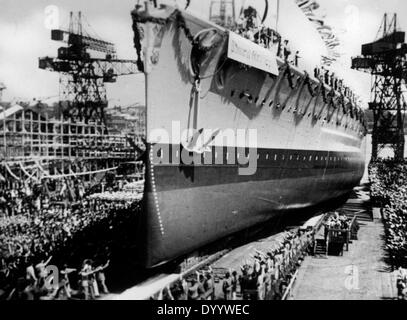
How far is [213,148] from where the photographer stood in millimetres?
10148

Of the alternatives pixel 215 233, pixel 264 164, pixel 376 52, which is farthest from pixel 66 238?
pixel 376 52

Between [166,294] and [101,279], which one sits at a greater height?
[166,294]

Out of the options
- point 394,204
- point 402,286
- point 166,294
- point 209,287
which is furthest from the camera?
point 394,204

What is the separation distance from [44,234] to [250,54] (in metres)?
7.05

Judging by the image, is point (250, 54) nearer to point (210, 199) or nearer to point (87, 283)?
point (210, 199)

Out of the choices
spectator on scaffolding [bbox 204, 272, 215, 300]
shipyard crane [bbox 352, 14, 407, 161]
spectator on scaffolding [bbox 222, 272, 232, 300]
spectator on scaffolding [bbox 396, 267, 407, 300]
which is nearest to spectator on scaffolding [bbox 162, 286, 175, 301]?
spectator on scaffolding [bbox 204, 272, 215, 300]

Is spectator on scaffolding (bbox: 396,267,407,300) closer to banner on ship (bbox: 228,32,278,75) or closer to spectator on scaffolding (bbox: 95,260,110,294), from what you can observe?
banner on ship (bbox: 228,32,278,75)

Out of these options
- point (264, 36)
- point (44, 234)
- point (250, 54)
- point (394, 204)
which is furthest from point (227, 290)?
point (394, 204)

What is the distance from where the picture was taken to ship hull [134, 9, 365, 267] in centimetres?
881

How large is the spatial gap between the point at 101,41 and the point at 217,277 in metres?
34.6

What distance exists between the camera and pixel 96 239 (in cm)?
1239

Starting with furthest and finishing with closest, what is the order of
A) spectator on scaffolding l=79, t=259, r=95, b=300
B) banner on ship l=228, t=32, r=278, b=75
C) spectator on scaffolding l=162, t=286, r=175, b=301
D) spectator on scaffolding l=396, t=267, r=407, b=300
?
banner on ship l=228, t=32, r=278, b=75
spectator on scaffolding l=79, t=259, r=95, b=300
spectator on scaffolding l=396, t=267, r=407, b=300
spectator on scaffolding l=162, t=286, r=175, b=301

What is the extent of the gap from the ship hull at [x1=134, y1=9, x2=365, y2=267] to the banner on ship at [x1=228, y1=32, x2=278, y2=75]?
27 centimetres

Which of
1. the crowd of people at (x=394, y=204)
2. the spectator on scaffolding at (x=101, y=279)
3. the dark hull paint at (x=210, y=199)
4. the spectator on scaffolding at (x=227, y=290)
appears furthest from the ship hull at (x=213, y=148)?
the crowd of people at (x=394, y=204)
